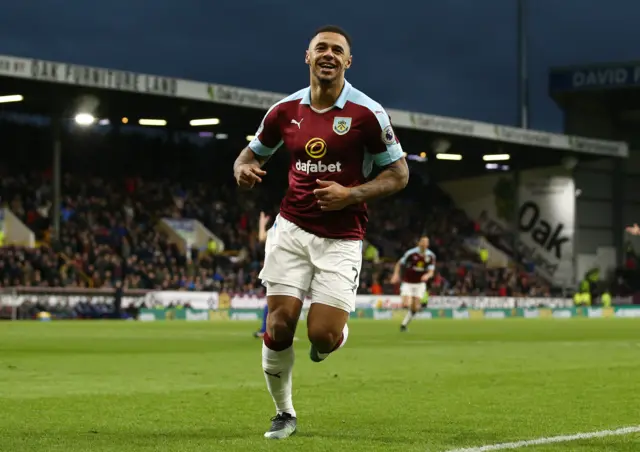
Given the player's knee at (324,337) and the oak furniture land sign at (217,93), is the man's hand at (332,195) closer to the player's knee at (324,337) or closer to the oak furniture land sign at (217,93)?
the player's knee at (324,337)

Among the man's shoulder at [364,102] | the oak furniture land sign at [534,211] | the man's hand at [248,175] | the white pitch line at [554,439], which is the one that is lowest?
the white pitch line at [554,439]

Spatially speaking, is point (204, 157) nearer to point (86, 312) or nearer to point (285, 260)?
point (86, 312)

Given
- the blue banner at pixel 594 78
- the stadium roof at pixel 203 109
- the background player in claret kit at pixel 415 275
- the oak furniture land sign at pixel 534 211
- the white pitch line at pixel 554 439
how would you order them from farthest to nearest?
the blue banner at pixel 594 78 → the oak furniture land sign at pixel 534 211 → the stadium roof at pixel 203 109 → the background player in claret kit at pixel 415 275 → the white pitch line at pixel 554 439

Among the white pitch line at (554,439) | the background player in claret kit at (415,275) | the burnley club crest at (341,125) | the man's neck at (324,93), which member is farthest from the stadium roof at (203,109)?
the white pitch line at (554,439)

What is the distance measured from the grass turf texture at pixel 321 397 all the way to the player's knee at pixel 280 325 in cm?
64

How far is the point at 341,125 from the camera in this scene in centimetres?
707

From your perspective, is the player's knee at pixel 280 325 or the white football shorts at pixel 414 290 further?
the white football shorts at pixel 414 290

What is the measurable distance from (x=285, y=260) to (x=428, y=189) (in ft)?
170

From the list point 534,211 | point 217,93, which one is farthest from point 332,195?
point 534,211

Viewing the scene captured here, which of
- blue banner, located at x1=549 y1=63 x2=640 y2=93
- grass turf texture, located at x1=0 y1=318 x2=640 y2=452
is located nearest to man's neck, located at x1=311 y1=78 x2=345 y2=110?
grass turf texture, located at x1=0 y1=318 x2=640 y2=452

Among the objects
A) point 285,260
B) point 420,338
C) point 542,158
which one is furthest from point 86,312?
point 542,158

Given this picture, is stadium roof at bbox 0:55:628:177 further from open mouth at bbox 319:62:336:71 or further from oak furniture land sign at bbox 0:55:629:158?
open mouth at bbox 319:62:336:71

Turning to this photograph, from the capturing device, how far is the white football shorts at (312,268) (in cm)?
711

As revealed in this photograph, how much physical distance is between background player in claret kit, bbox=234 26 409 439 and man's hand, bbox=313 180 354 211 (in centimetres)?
10
